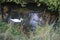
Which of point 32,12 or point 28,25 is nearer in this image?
point 28,25

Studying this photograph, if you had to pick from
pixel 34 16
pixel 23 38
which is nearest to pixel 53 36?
pixel 23 38

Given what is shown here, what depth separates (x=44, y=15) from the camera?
10.2 m

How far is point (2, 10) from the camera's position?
10461 mm

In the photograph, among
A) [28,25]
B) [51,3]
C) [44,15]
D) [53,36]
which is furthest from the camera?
[44,15]

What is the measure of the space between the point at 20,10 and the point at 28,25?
1263 mm

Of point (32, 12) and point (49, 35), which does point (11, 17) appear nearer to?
point (32, 12)

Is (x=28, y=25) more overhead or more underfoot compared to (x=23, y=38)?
more underfoot

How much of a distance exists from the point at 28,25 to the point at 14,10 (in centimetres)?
141

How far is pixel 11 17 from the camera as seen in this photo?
404 inches

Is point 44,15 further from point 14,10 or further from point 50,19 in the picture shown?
point 14,10

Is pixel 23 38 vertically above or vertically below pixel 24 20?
above

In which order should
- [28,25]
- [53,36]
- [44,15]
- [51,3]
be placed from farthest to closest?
[44,15]
[28,25]
[51,3]
[53,36]

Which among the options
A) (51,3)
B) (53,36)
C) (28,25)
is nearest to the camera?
(53,36)

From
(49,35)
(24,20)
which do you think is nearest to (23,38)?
(49,35)
